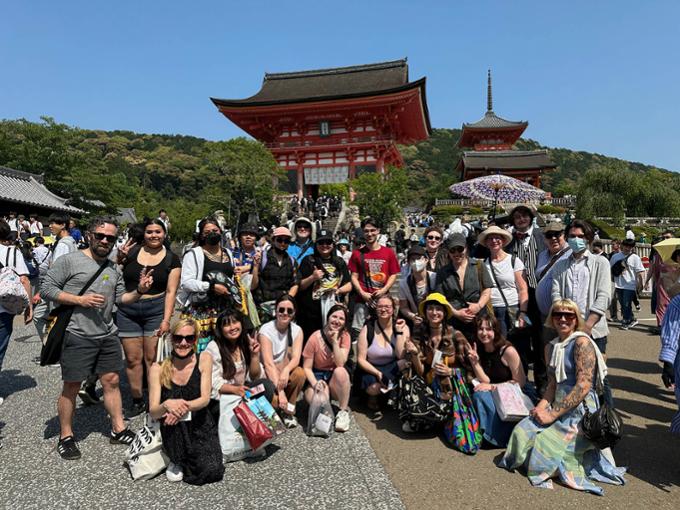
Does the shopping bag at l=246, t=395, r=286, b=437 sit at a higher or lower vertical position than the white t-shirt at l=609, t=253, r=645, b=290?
lower

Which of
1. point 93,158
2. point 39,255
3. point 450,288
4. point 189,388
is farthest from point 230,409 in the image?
point 93,158

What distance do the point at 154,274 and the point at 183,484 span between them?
1.60 m

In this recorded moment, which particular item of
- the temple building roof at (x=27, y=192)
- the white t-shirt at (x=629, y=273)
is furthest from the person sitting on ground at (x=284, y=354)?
the temple building roof at (x=27, y=192)

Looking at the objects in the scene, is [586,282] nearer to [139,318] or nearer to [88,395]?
[139,318]

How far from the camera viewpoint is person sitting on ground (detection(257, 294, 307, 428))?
136 inches

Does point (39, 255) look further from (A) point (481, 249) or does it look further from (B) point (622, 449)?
(B) point (622, 449)

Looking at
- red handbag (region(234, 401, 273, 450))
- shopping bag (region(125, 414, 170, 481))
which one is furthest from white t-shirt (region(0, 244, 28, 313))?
red handbag (region(234, 401, 273, 450))

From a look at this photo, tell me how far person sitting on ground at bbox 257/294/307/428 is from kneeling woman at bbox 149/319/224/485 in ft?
2.34

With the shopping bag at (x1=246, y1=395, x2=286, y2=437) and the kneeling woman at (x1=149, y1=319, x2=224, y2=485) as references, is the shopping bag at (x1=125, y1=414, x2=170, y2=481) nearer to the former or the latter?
the kneeling woman at (x1=149, y1=319, x2=224, y2=485)

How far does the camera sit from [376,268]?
4.33 meters

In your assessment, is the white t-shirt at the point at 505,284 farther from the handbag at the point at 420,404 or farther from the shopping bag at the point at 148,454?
the shopping bag at the point at 148,454

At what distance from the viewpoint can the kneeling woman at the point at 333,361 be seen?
346 cm

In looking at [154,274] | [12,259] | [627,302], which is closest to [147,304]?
[154,274]

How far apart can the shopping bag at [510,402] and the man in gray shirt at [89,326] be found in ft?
8.95
